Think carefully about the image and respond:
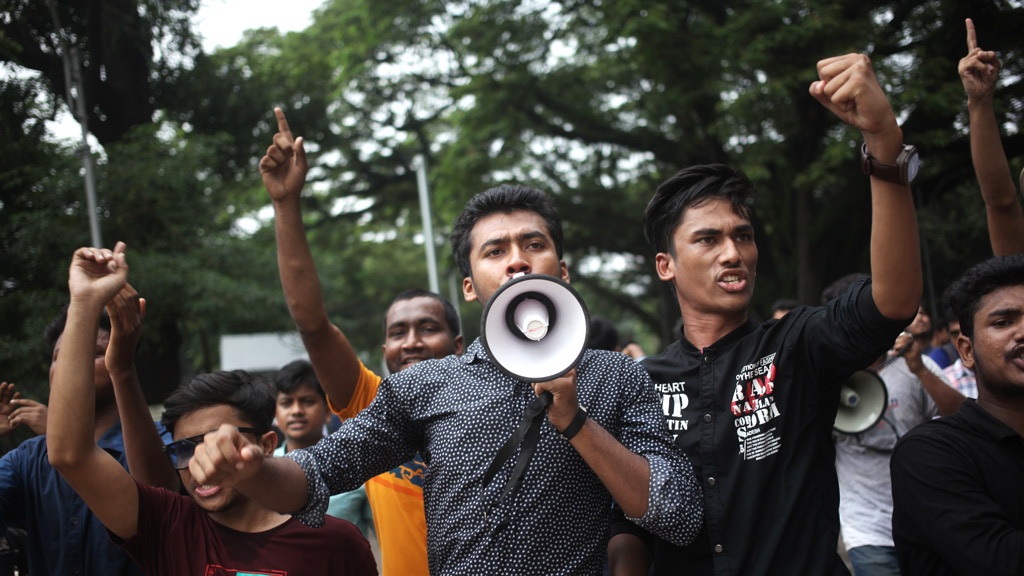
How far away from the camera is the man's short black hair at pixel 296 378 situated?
17.6 feet

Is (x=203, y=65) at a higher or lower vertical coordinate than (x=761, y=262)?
higher

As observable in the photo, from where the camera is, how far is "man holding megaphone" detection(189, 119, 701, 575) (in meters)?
2.02

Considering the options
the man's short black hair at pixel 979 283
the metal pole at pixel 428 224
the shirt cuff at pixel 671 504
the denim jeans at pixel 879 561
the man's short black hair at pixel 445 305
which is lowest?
the denim jeans at pixel 879 561

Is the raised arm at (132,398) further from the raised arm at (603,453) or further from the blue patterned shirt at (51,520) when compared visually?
the raised arm at (603,453)

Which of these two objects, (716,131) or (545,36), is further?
(545,36)

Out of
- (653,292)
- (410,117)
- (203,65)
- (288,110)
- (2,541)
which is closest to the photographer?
(2,541)

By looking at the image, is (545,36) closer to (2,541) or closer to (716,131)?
(716,131)

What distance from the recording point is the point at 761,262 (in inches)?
615

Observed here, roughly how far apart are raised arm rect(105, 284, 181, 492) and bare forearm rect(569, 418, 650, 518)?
163 centimetres

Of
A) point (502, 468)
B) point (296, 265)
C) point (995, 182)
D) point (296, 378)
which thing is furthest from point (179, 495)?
point (995, 182)

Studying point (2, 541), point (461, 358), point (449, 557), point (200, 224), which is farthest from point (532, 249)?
point (200, 224)

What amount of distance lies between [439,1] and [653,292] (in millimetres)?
13785

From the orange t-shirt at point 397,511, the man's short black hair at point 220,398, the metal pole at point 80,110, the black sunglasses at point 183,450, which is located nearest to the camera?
the black sunglasses at point 183,450

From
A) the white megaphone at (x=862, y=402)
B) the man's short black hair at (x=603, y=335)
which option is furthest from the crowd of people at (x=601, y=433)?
the man's short black hair at (x=603, y=335)
